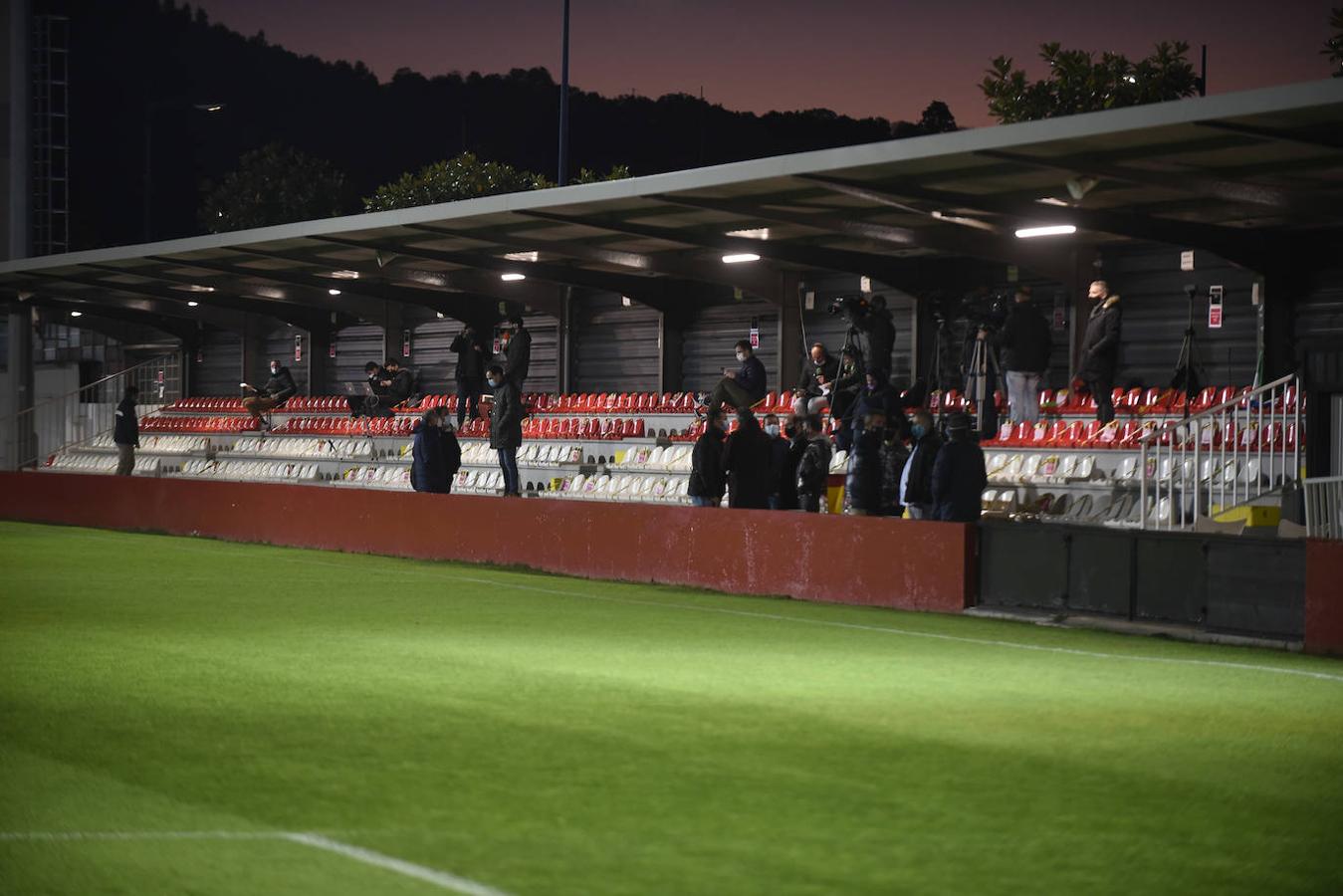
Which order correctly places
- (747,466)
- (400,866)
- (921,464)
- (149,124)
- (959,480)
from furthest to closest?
1. (149,124)
2. (747,466)
3. (921,464)
4. (959,480)
5. (400,866)

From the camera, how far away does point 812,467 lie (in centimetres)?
2014

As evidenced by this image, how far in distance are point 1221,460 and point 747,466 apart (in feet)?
17.2

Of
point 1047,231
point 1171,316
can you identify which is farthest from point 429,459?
point 1171,316

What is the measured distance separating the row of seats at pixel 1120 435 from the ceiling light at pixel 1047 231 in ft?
7.64

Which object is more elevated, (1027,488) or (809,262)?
(809,262)

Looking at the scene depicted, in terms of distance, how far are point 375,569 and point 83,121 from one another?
126455 mm

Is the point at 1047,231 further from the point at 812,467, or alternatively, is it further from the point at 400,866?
the point at 400,866

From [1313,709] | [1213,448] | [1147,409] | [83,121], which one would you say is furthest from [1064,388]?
[83,121]

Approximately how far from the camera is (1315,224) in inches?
816

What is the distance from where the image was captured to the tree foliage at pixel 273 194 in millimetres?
70750

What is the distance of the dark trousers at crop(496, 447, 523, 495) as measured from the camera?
2392cm

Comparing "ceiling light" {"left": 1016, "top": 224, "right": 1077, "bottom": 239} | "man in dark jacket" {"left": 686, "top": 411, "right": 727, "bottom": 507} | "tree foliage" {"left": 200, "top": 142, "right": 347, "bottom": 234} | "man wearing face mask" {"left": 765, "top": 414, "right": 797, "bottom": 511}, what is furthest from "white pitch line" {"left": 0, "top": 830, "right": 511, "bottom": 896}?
"tree foliage" {"left": 200, "top": 142, "right": 347, "bottom": 234}

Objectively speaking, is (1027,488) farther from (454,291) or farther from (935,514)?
(454,291)

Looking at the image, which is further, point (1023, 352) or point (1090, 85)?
point (1090, 85)
